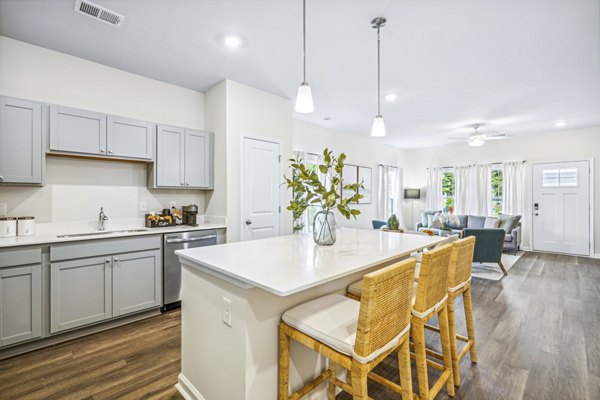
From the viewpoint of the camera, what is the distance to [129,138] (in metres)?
3.18

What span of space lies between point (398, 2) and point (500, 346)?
294 centimetres

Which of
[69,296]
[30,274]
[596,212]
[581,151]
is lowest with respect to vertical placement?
[69,296]

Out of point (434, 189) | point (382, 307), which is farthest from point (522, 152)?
point (382, 307)

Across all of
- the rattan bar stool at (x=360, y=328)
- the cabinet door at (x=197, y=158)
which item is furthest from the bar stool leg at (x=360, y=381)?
the cabinet door at (x=197, y=158)

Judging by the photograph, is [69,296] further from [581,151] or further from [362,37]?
[581,151]

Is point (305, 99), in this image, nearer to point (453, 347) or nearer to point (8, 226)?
point (453, 347)

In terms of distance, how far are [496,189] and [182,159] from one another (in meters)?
7.44

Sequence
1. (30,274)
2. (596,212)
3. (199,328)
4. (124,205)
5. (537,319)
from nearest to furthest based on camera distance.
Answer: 1. (199,328)
2. (30,274)
3. (537,319)
4. (124,205)
5. (596,212)

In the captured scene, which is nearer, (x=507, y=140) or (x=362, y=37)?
(x=362, y=37)

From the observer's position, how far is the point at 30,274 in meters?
2.37

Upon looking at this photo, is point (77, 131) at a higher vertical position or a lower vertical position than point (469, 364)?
higher

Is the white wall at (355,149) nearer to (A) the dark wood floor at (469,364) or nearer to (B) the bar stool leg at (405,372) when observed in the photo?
(A) the dark wood floor at (469,364)

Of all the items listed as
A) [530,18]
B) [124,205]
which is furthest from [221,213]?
[530,18]

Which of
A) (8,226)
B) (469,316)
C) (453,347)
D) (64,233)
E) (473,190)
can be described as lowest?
(453,347)
